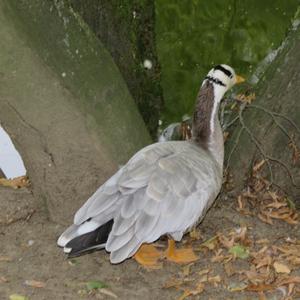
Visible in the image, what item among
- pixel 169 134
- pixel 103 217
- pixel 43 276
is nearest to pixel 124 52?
pixel 169 134

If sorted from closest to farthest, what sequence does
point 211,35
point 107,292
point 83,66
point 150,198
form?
point 107,292 → point 150,198 → point 83,66 → point 211,35

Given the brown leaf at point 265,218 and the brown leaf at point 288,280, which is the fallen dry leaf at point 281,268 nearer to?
the brown leaf at point 288,280

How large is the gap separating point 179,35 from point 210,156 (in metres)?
1.80

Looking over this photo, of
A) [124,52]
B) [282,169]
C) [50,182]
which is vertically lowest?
[282,169]

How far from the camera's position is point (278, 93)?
14.3 feet

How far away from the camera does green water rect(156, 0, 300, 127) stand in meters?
5.85

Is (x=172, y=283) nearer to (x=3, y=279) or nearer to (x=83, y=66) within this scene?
(x=3, y=279)

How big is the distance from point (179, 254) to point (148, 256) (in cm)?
18

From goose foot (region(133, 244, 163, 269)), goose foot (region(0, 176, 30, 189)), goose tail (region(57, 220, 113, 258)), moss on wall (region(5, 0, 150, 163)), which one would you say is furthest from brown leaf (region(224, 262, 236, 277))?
goose foot (region(0, 176, 30, 189))

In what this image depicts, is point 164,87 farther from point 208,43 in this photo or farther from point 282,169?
point 282,169

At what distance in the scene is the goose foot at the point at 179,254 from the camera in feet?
13.2

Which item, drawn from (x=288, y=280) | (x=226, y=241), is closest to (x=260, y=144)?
(x=226, y=241)

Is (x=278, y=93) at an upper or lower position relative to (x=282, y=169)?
upper

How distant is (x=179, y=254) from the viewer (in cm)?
408
